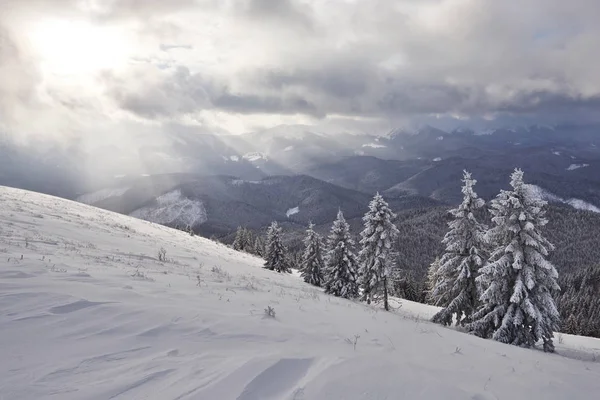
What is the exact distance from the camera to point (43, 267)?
9.40 m

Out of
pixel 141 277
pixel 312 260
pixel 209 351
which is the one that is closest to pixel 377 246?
pixel 312 260

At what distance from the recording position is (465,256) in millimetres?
26469

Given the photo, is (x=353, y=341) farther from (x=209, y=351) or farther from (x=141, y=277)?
(x=141, y=277)

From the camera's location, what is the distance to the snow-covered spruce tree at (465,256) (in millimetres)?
25609

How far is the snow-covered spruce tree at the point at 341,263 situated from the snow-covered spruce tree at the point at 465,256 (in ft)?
51.1

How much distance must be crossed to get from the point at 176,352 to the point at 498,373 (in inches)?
244

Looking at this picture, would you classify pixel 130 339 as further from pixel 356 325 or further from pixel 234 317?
pixel 356 325

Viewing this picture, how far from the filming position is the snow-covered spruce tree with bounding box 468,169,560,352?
18981mm

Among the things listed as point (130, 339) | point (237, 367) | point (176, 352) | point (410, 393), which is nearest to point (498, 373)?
point (410, 393)

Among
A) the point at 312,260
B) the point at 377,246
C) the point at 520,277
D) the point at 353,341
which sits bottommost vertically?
the point at 353,341

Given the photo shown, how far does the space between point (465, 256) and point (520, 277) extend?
721 centimetres

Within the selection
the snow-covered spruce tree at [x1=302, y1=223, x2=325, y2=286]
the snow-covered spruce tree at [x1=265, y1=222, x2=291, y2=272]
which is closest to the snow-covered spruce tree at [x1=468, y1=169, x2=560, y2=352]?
the snow-covered spruce tree at [x1=302, y1=223, x2=325, y2=286]

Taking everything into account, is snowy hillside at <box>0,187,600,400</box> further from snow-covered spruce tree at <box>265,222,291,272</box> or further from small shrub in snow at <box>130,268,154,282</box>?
snow-covered spruce tree at <box>265,222,291,272</box>

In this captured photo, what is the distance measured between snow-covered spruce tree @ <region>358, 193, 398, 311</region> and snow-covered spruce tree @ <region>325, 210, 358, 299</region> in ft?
20.2
